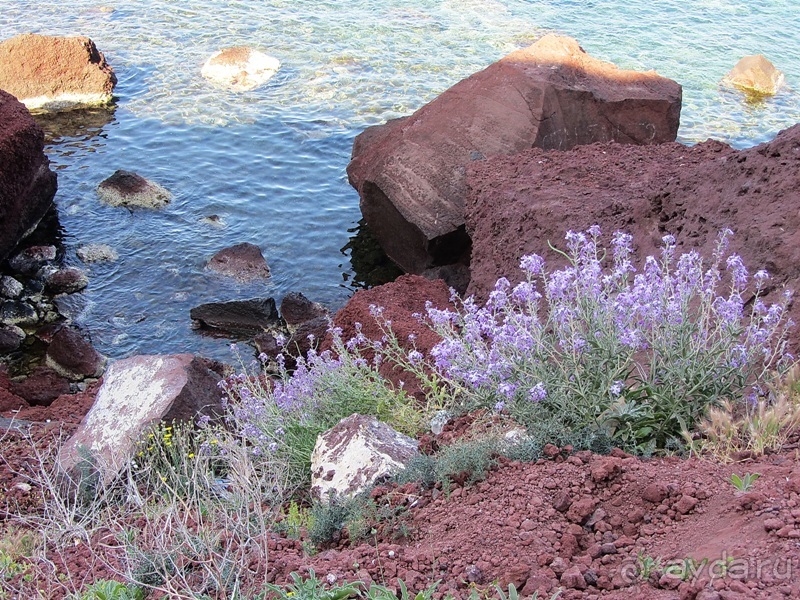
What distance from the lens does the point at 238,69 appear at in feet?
51.7

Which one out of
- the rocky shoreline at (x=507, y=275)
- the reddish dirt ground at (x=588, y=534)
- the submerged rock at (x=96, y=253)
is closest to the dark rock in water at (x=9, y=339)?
the rocky shoreline at (x=507, y=275)

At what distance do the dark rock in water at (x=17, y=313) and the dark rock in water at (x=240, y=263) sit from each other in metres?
2.11

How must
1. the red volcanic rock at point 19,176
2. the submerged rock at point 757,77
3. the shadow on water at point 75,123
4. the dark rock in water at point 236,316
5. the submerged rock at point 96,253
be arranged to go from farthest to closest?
the submerged rock at point 757,77, the shadow on water at point 75,123, the submerged rock at point 96,253, the red volcanic rock at point 19,176, the dark rock in water at point 236,316

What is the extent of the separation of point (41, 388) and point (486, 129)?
5367 millimetres

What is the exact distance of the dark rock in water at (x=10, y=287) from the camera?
33.5ft

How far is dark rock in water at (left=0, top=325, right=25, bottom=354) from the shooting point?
9383mm

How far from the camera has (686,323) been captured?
14.4 ft

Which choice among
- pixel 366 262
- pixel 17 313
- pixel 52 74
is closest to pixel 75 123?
pixel 52 74

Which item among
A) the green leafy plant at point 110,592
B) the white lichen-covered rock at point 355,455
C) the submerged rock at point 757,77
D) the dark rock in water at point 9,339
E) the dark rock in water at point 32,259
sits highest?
the green leafy plant at point 110,592

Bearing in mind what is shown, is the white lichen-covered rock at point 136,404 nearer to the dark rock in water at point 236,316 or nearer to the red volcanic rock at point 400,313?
the red volcanic rock at point 400,313

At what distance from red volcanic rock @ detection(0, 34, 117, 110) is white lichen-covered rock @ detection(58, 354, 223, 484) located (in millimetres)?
9616

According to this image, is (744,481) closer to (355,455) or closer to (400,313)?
(355,455)

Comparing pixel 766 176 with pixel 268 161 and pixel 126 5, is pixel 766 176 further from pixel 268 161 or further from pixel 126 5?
pixel 126 5

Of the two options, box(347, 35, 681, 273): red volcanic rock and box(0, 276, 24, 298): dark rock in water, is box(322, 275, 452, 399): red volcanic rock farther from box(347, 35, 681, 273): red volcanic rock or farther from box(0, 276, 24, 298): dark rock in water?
box(0, 276, 24, 298): dark rock in water
